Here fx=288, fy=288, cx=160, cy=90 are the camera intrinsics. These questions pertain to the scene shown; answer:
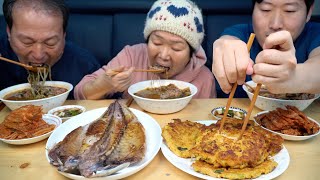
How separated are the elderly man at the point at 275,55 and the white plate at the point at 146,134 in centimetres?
39

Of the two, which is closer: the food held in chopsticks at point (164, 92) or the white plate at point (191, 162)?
the white plate at point (191, 162)

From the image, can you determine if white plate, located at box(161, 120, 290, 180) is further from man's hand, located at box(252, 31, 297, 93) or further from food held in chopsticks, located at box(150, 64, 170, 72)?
food held in chopsticks, located at box(150, 64, 170, 72)

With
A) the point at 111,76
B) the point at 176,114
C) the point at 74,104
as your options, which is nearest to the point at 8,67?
the point at 74,104

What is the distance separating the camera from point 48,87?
6.15ft

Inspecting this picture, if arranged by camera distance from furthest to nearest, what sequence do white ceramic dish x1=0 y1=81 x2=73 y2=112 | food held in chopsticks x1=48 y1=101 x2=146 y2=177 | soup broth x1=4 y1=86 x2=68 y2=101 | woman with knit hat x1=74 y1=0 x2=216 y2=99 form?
woman with knit hat x1=74 y1=0 x2=216 y2=99 → soup broth x1=4 y1=86 x2=68 y2=101 → white ceramic dish x1=0 y1=81 x2=73 y2=112 → food held in chopsticks x1=48 y1=101 x2=146 y2=177

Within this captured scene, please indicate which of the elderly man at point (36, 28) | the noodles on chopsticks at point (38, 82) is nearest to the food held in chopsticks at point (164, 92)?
the noodles on chopsticks at point (38, 82)

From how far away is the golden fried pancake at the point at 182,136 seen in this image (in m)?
1.21

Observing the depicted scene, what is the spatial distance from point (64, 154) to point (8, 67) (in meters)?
1.82

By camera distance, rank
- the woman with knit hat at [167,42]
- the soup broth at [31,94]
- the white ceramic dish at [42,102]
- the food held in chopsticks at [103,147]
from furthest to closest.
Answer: the woman with knit hat at [167,42]
the soup broth at [31,94]
the white ceramic dish at [42,102]
the food held in chopsticks at [103,147]

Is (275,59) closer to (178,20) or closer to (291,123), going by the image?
(291,123)

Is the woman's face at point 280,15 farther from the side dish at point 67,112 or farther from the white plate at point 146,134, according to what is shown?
the side dish at point 67,112

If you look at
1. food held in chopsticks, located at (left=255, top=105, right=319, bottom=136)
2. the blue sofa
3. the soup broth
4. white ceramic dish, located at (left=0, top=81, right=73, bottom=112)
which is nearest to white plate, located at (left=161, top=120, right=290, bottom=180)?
food held in chopsticks, located at (left=255, top=105, right=319, bottom=136)

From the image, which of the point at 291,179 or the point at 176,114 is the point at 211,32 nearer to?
the point at 176,114

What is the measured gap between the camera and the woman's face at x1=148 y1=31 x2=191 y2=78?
2.10m
